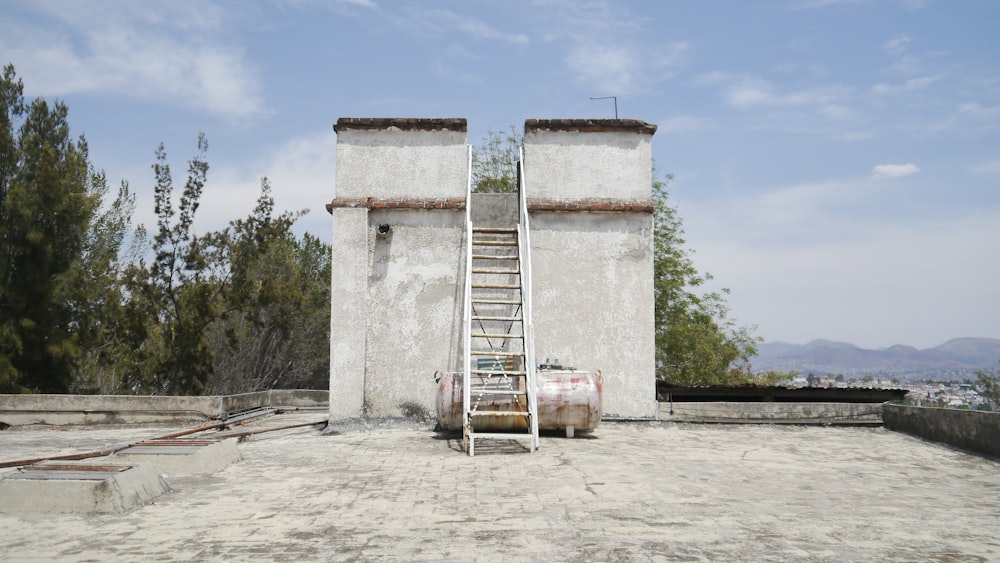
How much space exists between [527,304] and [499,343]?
1.66 meters

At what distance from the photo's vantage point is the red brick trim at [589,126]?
1142 centimetres

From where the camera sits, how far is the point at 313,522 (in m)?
5.04

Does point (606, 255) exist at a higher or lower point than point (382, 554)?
higher

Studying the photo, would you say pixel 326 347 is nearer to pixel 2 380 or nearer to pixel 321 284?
pixel 321 284

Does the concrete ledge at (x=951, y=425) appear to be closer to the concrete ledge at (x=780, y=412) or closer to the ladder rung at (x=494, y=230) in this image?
the concrete ledge at (x=780, y=412)

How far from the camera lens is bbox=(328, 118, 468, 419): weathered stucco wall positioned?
35.2ft

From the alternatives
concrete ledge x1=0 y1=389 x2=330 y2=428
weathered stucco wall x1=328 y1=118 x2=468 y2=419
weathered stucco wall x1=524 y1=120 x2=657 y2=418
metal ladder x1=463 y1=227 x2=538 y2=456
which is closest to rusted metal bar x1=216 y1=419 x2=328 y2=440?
weathered stucco wall x1=328 y1=118 x2=468 y2=419

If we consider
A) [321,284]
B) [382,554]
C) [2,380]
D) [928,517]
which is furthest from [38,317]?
[928,517]

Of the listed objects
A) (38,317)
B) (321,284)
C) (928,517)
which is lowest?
(928,517)

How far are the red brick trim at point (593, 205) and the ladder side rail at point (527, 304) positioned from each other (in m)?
0.25

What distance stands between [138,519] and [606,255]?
25.0ft

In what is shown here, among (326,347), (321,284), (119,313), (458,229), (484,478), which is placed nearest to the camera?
(484,478)

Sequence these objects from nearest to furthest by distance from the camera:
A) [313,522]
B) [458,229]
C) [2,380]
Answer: [313,522]
[458,229]
[2,380]

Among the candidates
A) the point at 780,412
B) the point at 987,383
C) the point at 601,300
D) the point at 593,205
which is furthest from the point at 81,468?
the point at 987,383
